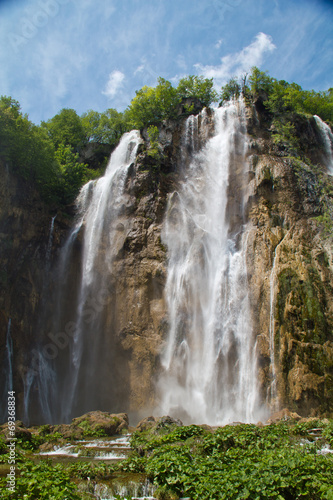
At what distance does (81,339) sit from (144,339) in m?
4.66

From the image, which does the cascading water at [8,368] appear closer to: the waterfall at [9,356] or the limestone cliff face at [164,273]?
the waterfall at [9,356]

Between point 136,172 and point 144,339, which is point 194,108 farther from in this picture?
point 144,339

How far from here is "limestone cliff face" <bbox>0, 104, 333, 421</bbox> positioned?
1819 centimetres

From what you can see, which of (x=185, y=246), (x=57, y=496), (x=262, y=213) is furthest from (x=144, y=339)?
(x=57, y=496)

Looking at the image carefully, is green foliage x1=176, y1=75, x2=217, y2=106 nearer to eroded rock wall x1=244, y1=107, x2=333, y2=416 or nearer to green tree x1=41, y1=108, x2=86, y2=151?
green tree x1=41, y1=108, x2=86, y2=151

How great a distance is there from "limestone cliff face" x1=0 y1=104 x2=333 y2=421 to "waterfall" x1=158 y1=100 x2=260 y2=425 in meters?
0.67

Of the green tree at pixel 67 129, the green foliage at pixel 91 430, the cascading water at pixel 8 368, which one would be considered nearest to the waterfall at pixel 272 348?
the green foliage at pixel 91 430

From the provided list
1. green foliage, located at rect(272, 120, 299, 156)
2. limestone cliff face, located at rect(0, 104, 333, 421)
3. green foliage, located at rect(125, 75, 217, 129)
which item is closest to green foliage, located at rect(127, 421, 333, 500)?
limestone cliff face, located at rect(0, 104, 333, 421)

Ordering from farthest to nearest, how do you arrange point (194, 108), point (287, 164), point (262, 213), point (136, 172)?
point (194, 108), point (136, 172), point (287, 164), point (262, 213)

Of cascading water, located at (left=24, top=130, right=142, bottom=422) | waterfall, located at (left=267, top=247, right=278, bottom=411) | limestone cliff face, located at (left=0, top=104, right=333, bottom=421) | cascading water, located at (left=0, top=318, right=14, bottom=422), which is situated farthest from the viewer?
cascading water, located at (left=24, top=130, right=142, bottom=422)

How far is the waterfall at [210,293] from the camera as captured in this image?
19781 mm

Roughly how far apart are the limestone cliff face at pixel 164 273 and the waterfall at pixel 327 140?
2.38 ft

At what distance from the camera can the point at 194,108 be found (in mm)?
34812

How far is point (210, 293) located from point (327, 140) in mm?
18450
